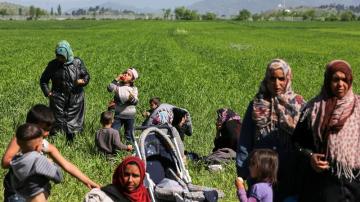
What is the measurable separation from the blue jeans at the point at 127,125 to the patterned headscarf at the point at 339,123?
16.2 ft

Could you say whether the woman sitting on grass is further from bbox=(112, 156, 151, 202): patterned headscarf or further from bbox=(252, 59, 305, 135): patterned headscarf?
bbox=(252, 59, 305, 135): patterned headscarf

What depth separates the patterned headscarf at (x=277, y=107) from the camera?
5242mm

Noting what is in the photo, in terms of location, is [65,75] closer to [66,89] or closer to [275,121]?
[66,89]

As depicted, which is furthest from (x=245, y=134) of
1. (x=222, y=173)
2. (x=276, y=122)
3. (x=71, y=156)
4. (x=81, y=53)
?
(x=81, y=53)

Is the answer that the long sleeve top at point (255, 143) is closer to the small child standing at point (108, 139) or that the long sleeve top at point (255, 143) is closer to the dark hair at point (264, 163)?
the dark hair at point (264, 163)

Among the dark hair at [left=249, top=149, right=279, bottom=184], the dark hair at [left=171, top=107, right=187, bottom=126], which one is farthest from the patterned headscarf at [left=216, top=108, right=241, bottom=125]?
the dark hair at [left=249, top=149, right=279, bottom=184]

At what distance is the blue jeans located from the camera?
9.46 m

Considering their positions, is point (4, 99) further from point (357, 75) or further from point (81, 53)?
point (81, 53)

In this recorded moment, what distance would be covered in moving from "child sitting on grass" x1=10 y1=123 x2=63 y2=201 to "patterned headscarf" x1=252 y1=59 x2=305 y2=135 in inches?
67.4

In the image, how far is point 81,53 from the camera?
112 ft

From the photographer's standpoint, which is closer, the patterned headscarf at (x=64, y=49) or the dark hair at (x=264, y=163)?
the dark hair at (x=264, y=163)

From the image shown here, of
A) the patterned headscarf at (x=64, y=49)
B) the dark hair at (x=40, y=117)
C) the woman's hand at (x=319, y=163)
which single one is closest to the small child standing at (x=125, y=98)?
the patterned headscarf at (x=64, y=49)

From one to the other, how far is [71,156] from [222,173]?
2.21 metres

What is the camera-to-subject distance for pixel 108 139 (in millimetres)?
8727
